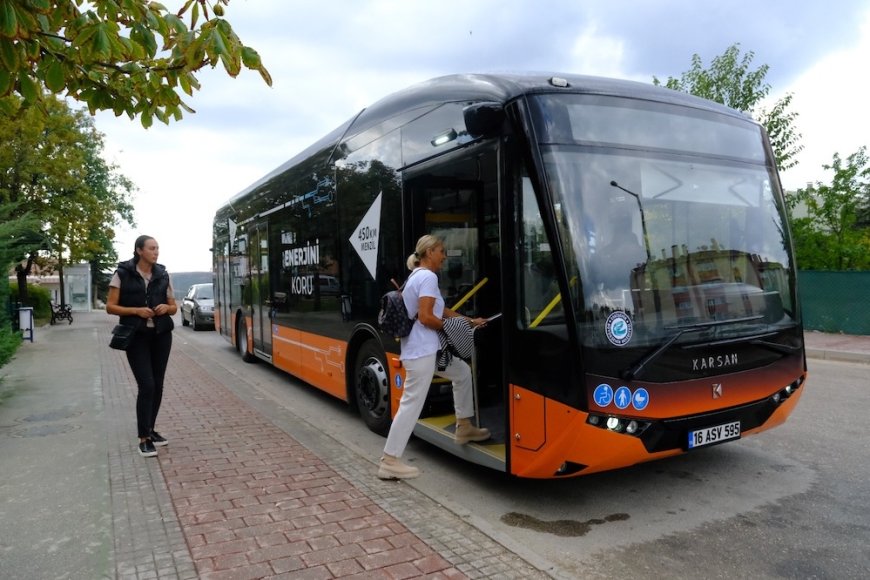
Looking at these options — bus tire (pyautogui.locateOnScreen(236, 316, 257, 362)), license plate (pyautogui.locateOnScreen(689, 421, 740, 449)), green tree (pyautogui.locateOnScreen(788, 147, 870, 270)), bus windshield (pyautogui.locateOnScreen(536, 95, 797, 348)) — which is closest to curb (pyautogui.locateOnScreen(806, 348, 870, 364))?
green tree (pyautogui.locateOnScreen(788, 147, 870, 270))

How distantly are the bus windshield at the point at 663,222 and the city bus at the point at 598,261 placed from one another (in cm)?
1

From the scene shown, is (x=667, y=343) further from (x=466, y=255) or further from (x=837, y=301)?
(x=837, y=301)

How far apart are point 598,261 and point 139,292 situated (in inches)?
153

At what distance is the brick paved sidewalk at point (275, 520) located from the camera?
134 inches

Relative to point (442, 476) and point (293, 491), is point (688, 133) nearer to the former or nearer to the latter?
point (442, 476)

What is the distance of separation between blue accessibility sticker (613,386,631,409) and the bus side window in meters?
0.60

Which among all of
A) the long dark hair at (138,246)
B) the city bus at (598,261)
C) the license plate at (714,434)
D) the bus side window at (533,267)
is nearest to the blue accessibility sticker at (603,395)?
the city bus at (598,261)

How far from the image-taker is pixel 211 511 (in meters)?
4.22

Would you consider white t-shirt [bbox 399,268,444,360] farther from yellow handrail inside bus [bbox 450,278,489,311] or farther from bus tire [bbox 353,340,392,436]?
bus tire [bbox 353,340,392,436]

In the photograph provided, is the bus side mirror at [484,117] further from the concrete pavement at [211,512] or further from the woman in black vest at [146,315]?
the woman in black vest at [146,315]

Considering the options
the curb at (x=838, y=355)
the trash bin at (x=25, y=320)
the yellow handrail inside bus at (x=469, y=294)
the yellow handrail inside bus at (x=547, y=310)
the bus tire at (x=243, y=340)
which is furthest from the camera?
the trash bin at (x=25, y=320)

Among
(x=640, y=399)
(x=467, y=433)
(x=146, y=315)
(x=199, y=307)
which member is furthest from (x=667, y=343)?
(x=199, y=307)

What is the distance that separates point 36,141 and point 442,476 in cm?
2270

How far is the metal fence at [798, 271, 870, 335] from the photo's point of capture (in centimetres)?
1402
